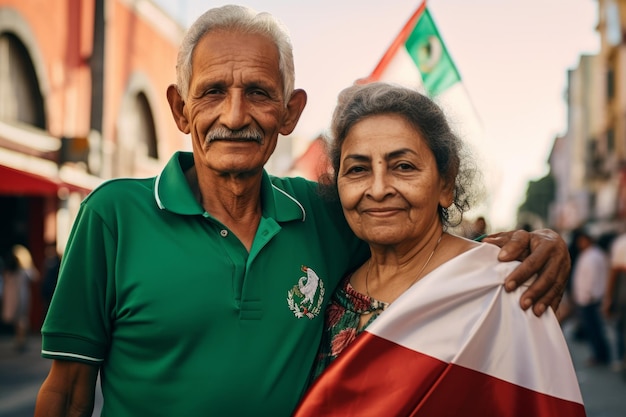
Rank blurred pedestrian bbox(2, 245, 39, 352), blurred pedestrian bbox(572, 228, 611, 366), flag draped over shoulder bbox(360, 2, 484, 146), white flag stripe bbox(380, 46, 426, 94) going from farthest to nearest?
blurred pedestrian bbox(2, 245, 39, 352) → blurred pedestrian bbox(572, 228, 611, 366) → white flag stripe bbox(380, 46, 426, 94) → flag draped over shoulder bbox(360, 2, 484, 146)

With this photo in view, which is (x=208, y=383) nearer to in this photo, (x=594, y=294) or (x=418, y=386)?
(x=418, y=386)

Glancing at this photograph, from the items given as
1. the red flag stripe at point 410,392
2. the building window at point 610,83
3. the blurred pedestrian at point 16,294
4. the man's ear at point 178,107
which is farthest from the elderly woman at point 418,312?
the building window at point 610,83

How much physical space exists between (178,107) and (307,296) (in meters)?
0.81

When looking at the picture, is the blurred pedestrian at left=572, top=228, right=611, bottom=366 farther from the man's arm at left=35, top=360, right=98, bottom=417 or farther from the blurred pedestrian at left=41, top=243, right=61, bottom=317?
the man's arm at left=35, top=360, right=98, bottom=417

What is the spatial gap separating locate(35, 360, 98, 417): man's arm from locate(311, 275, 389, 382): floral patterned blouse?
73cm

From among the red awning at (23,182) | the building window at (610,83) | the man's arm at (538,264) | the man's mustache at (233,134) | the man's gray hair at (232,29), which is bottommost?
the man's arm at (538,264)

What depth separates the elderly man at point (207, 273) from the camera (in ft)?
7.49

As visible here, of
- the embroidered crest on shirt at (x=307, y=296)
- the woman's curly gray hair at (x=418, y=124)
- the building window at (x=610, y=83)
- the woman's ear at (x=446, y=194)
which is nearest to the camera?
the embroidered crest on shirt at (x=307, y=296)

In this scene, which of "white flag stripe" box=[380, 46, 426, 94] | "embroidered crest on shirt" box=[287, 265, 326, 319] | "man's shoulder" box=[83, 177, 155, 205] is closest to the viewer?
"man's shoulder" box=[83, 177, 155, 205]

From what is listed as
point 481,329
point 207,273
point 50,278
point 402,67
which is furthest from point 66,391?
point 50,278

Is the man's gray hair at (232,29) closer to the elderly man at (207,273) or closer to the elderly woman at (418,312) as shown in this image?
the elderly man at (207,273)

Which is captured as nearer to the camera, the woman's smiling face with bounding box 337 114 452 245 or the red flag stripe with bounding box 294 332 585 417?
the red flag stripe with bounding box 294 332 585 417

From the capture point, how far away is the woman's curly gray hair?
260 cm

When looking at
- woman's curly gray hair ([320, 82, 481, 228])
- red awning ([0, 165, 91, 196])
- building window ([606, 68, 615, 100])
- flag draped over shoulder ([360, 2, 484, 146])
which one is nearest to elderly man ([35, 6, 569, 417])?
woman's curly gray hair ([320, 82, 481, 228])
